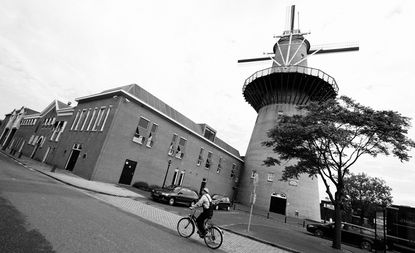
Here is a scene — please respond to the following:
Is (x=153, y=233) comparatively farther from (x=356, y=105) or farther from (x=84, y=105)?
(x=84, y=105)

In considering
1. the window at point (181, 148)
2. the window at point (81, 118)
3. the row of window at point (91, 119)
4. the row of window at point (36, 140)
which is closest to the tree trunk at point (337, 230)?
the window at point (181, 148)

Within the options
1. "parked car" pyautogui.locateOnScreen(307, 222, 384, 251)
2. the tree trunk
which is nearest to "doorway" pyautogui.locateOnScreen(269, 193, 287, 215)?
"parked car" pyautogui.locateOnScreen(307, 222, 384, 251)

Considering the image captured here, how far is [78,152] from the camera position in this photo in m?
24.3

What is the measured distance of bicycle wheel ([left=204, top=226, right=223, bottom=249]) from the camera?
7.76 m

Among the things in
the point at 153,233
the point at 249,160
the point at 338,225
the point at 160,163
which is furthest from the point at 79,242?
the point at 249,160

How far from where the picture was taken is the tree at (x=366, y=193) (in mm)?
50094

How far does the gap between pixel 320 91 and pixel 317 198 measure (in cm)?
1513

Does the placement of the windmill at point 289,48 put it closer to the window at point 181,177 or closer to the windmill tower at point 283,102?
the windmill tower at point 283,102

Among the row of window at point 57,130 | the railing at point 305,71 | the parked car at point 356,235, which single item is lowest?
the parked car at point 356,235

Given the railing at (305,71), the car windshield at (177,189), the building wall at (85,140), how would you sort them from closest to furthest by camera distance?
the car windshield at (177,189) < the building wall at (85,140) < the railing at (305,71)

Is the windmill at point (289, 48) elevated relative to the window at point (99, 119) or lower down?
elevated

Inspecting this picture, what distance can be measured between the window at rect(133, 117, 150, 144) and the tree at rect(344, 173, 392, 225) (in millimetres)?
45694

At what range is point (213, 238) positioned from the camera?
25.7 feet

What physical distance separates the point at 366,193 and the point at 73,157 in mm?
57364
